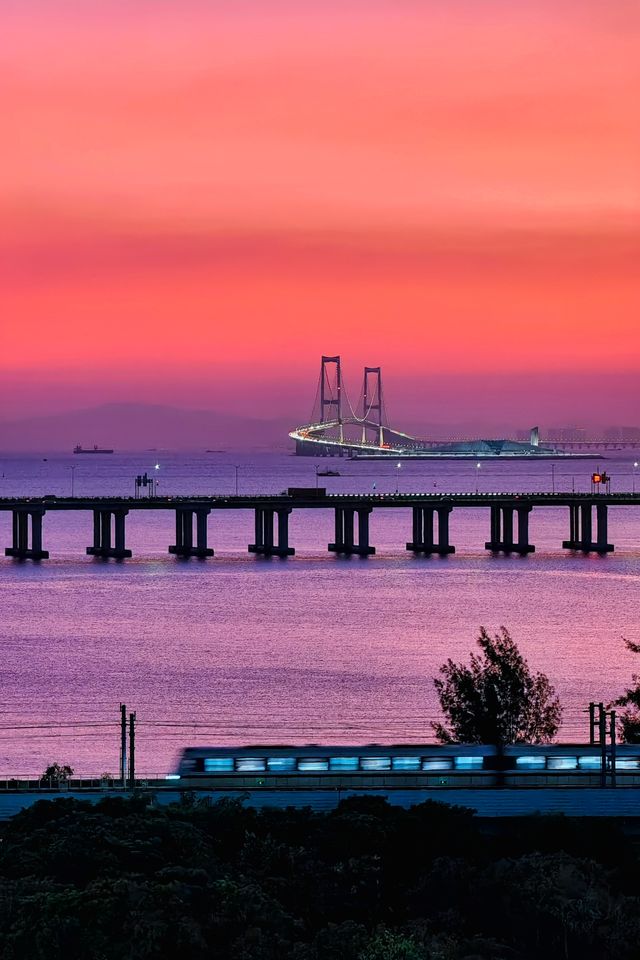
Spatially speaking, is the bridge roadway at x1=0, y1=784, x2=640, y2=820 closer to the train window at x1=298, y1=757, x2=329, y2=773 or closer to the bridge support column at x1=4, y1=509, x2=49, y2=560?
the train window at x1=298, y1=757, x2=329, y2=773

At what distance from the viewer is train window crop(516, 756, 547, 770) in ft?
72.9

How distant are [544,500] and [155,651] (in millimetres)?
45885

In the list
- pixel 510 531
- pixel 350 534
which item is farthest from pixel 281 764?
pixel 510 531

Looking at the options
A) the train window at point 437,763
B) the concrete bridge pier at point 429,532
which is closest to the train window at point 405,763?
the train window at point 437,763

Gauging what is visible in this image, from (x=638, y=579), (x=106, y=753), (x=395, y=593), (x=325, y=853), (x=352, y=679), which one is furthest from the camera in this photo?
(x=638, y=579)

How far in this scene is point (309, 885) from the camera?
1770 cm

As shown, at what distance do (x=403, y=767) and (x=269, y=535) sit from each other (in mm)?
62616

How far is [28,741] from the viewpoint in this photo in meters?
31.0

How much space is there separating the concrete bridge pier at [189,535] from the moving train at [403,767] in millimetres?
59196

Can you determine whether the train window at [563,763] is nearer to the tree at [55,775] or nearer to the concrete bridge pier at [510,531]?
the tree at [55,775]

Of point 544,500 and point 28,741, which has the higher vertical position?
point 544,500

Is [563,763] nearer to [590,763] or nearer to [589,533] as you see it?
[590,763]

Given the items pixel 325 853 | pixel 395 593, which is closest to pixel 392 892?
pixel 325 853

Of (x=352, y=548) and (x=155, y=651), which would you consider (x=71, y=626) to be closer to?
(x=155, y=651)
